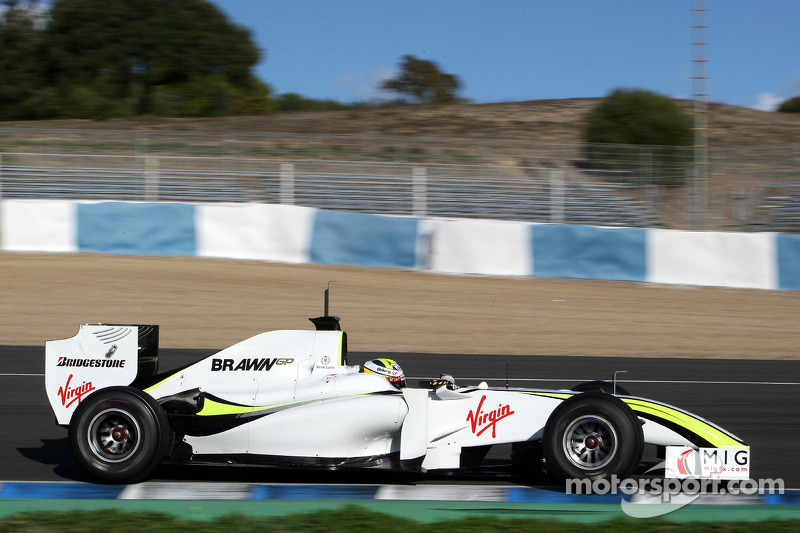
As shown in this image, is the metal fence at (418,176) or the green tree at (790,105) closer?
the metal fence at (418,176)

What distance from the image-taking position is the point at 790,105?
127 ft

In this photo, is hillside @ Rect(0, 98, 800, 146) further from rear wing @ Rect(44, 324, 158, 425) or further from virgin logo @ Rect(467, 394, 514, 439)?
virgin logo @ Rect(467, 394, 514, 439)

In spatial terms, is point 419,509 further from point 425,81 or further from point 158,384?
point 425,81

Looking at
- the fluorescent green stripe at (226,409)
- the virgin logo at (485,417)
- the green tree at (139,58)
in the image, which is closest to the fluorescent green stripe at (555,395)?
the virgin logo at (485,417)

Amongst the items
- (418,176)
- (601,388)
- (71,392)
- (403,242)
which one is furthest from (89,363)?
(418,176)

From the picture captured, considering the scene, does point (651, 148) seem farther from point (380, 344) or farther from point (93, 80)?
point (93, 80)

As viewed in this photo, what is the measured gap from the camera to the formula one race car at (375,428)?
4.74m

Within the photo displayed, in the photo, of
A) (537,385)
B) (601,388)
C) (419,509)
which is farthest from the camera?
(537,385)

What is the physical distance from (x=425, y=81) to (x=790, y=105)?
53.9 feet

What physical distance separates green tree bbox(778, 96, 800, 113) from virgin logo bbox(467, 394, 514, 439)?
37359 mm

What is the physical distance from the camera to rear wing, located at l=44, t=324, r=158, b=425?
5281 millimetres

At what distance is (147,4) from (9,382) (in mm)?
37375

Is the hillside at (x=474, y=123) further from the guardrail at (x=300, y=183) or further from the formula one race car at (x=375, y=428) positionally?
the formula one race car at (x=375, y=428)

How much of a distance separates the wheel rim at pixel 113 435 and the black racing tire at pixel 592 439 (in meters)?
2.31
